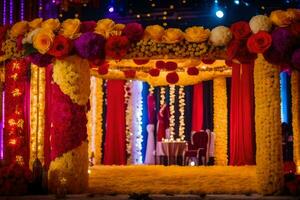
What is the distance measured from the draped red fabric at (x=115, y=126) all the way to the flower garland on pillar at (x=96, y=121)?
8.1 inches

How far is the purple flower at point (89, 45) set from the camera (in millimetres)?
9227

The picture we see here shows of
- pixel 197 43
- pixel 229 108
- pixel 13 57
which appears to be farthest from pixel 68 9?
pixel 197 43

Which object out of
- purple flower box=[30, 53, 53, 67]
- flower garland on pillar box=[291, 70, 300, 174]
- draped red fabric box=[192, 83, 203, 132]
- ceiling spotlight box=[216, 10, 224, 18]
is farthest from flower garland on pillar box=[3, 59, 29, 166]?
ceiling spotlight box=[216, 10, 224, 18]

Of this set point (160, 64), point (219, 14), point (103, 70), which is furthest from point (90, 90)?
point (219, 14)

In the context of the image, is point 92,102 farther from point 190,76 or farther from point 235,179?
point 235,179

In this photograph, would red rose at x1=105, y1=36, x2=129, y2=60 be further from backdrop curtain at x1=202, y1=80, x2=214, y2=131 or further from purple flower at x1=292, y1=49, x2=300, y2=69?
backdrop curtain at x1=202, y1=80, x2=214, y2=131

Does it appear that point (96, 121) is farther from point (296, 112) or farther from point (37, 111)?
point (296, 112)

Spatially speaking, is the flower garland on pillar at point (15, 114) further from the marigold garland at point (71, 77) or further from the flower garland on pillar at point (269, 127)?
the flower garland on pillar at point (269, 127)

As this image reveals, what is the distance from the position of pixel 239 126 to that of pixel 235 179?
4619 mm

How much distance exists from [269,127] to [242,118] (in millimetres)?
6286

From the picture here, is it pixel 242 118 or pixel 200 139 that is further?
pixel 242 118

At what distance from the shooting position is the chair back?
15136mm

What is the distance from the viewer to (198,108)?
1652cm

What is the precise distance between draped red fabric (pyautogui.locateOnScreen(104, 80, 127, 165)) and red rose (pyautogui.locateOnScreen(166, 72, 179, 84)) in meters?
1.54
